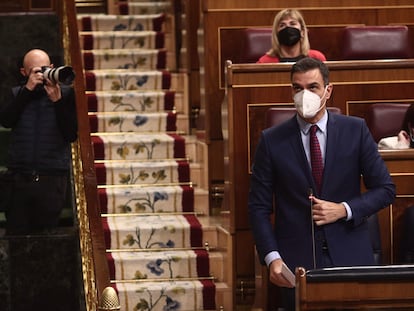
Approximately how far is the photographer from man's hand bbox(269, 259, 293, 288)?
1.38 metres

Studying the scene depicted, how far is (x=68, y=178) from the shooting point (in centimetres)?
489

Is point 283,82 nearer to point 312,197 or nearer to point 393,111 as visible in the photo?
point 393,111

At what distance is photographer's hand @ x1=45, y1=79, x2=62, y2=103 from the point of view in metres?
4.33

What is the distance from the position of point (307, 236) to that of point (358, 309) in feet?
1.67

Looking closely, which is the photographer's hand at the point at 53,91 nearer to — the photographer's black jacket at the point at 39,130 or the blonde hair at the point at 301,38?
the photographer's black jacket at the point at 39,130

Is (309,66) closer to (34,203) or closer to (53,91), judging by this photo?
(53,91)

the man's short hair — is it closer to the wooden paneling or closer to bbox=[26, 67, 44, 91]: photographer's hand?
the wooden paneling

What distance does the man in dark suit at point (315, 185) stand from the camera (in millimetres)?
3342

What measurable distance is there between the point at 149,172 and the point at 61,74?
116cm

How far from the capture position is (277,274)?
10.6 feet

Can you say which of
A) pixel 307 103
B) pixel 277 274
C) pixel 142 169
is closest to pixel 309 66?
pixel 307 103

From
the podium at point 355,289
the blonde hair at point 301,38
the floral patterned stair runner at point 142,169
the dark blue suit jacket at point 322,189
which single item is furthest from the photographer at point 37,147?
the podium at point 355,289

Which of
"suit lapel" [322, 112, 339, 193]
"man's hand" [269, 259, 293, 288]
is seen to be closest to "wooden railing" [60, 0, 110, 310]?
"man's hand" [269, 259, 293, 288]

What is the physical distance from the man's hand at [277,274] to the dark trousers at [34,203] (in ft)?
4.60
